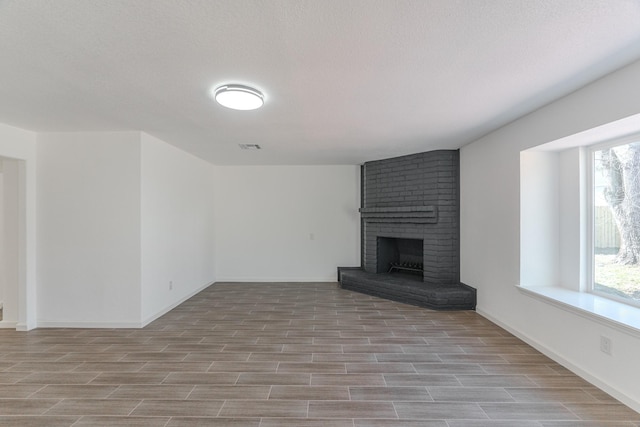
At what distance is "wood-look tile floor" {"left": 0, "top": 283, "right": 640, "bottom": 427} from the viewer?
1967 millimetres

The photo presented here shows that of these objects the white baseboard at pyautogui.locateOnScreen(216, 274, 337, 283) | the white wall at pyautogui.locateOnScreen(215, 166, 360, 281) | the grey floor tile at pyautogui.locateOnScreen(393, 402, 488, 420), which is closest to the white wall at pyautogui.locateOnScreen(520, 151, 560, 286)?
the grey floor tile at pyautogui.locateOnScreen(393, 402, 488, 420)

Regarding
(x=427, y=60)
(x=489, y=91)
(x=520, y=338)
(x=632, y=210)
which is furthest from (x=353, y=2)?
(x=520, y=338)

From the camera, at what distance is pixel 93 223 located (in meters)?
3.53

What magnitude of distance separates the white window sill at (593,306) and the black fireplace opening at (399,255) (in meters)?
2.30

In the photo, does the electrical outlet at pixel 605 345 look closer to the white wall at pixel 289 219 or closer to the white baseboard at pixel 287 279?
the white wall at pixel 289 219

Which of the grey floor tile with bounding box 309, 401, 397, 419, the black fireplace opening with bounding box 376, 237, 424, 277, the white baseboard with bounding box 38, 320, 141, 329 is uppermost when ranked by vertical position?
the black fireplace opening with bounding box 376, 237, 424, 277

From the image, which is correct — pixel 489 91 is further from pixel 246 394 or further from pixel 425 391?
pixel 246 394

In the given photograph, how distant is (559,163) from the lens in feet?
10.1

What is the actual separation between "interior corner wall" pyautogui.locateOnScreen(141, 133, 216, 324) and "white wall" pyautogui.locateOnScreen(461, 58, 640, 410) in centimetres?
414

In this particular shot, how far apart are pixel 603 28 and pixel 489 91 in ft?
2.57

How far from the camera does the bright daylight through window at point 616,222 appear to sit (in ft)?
7.91

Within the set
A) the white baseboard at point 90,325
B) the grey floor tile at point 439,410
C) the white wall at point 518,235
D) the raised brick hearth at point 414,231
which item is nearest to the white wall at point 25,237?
the white baseboard at point 90,325

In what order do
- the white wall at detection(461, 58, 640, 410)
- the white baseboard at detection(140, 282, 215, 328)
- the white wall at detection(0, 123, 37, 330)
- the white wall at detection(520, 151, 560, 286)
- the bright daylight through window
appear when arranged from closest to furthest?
1. the white wall at detection(461, 58, 640, 410)
2. the bright daylight through window
3. the white wall at detection(520, 151, 560, 286)
4. the white wall at detection(0, 123, 37, 330)
5. the white baseboard at detection(140, 282, 215, 328)

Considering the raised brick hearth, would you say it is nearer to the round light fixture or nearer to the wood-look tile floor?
the wood-look tile floor
